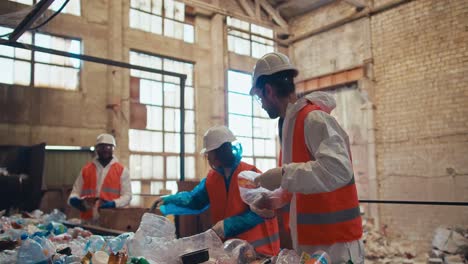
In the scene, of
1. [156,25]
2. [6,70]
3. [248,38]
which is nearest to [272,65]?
[6,70]

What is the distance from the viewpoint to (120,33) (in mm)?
9109

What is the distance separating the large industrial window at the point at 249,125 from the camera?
439 inches

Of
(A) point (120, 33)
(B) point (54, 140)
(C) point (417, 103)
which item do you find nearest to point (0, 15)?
(B) point (54, 140)

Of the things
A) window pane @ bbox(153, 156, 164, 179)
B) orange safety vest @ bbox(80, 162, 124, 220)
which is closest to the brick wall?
window pane @ bbox(153, 156, 164, 179)

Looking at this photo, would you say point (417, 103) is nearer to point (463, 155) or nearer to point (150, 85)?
point (463, 155)

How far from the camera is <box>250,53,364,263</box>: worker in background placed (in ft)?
5.39

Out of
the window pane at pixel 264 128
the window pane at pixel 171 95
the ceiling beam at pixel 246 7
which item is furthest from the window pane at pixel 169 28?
the window pane at pixel 264 128

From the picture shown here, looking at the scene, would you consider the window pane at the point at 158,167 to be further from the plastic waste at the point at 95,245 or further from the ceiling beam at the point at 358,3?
→ the plastic waste at the point at 95,245

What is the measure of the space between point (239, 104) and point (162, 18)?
3118 mm

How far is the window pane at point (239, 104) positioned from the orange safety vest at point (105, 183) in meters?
6.64

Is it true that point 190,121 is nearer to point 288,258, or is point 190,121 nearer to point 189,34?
point 189,34

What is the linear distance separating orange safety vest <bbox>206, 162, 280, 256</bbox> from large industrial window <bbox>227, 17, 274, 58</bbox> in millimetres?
8867

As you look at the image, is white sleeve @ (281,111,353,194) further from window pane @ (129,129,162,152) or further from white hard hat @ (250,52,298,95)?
window pane @ (129,129,162,152)

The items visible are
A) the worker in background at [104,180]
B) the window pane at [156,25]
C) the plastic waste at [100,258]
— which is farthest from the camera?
the window pane at [156,25]
